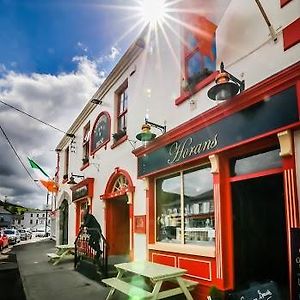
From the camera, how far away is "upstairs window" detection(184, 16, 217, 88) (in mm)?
5922

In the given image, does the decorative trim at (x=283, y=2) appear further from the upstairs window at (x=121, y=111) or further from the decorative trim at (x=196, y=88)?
the upstairs window at (x=121, y=111)

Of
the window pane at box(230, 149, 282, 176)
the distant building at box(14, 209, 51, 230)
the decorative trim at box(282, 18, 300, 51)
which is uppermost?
the decorative trim at box(282, 18, 300, 51)

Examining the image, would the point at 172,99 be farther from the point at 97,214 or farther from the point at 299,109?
the point at 97,214

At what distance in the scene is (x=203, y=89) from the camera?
605 cm

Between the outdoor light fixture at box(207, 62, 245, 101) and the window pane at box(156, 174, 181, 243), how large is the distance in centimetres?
247

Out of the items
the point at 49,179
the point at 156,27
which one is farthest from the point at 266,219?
the point at 49,179

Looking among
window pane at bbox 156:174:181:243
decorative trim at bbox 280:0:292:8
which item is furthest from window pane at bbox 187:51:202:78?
window pane at bbox 156:174:181:243

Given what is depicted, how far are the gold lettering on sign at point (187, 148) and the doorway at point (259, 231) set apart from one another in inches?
31.1

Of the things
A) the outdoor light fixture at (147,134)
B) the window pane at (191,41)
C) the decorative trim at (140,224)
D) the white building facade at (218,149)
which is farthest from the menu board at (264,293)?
the window pane at (191,41)

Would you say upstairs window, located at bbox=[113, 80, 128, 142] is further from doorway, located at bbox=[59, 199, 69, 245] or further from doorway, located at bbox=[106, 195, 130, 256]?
doorway, located at bbox=[59, 199, 69, 245]

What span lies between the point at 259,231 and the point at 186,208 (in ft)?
5.15

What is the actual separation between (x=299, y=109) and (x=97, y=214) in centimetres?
858

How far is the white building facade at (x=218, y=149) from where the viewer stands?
14.3 feet

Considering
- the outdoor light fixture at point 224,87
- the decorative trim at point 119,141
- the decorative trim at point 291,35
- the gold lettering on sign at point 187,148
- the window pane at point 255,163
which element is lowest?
the window pane at point 255,163
